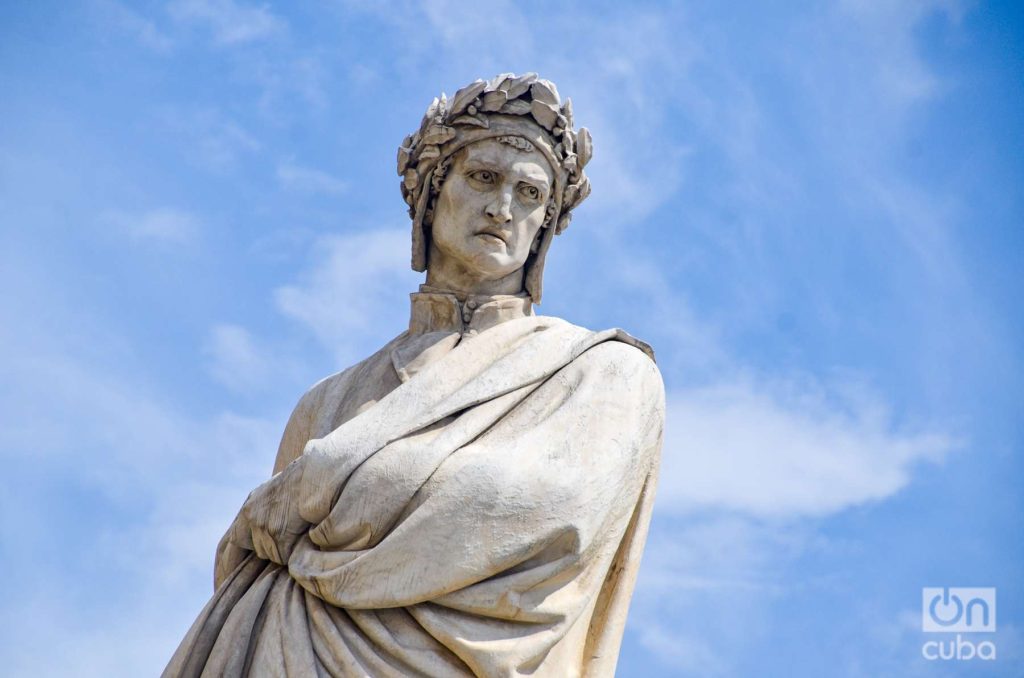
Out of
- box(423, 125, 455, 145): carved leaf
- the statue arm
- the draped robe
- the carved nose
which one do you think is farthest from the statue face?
the statue arm

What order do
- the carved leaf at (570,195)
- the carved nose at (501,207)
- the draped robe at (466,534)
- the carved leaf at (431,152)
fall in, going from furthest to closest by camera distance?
the carved leaf at (570,195)
the carved leaf at (431,152)
the carved nose at (501,207)
the draped robe at (466,534)

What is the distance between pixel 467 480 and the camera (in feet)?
27.3

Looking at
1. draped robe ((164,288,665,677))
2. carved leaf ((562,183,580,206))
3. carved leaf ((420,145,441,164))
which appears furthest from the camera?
carved leaf ((562,183,580,206))

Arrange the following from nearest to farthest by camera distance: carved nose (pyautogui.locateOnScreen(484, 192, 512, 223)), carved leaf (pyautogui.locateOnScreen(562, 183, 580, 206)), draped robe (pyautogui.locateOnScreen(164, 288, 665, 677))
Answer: draped robe (pyautogui.locateOnScreen(164, 288, 665, 677)) < carved nose (pyautogui.locateOnScreen(484, 192, 512, 223)) < carved leaf (pyautogui.locateOnScreen(562, 183, 580, 206))

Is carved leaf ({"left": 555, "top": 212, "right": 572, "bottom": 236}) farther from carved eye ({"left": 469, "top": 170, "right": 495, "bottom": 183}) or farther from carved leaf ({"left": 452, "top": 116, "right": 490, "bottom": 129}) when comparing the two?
carved leaf ({"left": 452, "top": 116, "right": 490, "bottom": 129})

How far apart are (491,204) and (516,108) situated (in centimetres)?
50

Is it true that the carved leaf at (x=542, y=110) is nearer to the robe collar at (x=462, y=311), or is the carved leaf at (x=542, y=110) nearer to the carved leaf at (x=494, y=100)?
the carved leaf at (x=494, y=100)

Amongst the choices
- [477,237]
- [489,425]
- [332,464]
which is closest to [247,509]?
[332,464]

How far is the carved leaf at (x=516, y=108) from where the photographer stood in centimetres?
952

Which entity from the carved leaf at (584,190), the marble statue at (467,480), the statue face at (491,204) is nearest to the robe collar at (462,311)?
the marble statue at (467,480)

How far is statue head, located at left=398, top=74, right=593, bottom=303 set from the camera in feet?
31.2

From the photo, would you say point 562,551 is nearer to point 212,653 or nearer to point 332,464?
point 332,464

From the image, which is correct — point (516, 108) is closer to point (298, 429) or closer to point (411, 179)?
point (411, 179)

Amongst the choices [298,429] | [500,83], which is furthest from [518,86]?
[298,429]
